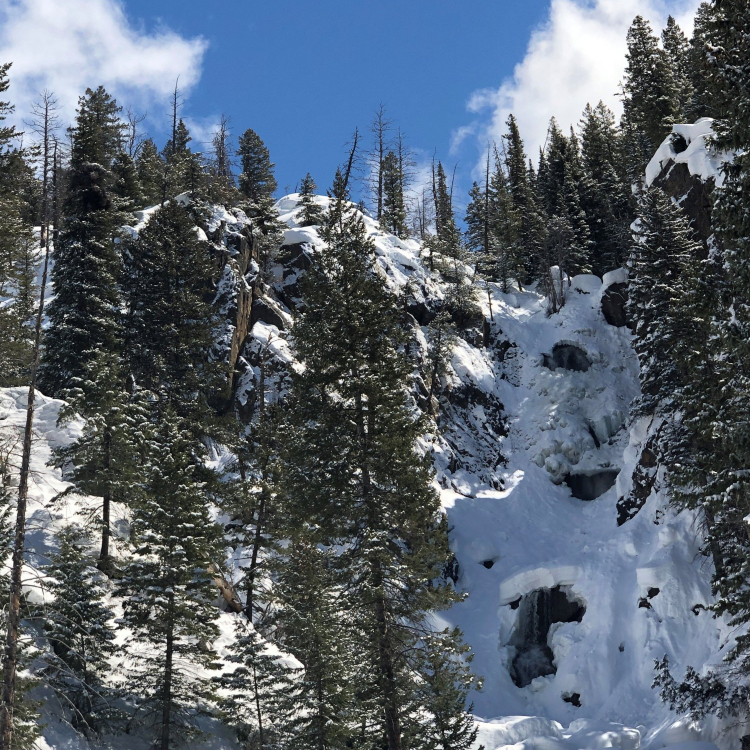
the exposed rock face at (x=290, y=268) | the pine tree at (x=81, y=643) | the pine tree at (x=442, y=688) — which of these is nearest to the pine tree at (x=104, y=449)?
the pine tree at (x=81, y=643)

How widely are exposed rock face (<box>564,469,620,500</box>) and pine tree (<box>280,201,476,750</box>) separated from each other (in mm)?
24557

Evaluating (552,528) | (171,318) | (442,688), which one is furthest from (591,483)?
(442,688)

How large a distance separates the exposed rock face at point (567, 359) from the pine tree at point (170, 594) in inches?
1294

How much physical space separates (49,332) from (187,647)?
17.8 m

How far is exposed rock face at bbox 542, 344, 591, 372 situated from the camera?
46938mm

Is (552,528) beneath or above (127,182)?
beneath

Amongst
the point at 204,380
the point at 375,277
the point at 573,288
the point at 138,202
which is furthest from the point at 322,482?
the point at 573,288

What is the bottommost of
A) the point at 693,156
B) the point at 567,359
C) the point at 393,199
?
the point at 567,359

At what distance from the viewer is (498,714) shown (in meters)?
28.2

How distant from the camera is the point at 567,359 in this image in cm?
4784

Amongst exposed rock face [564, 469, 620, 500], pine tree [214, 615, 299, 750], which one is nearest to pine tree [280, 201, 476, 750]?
pine tree [214, 615, 299, 750]

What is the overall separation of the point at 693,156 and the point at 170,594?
31.0 metres

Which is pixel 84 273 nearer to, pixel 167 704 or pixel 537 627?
pixel 167 704

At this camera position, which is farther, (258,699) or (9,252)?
(9,252)
